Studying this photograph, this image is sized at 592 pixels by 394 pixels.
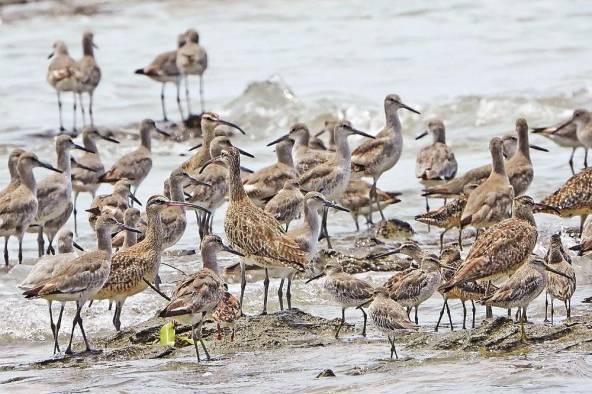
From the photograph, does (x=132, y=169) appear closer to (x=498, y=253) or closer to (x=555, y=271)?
(x=498, y=253)

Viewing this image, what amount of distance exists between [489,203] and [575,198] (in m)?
1.17

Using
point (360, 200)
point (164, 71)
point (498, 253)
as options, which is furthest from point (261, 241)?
point (164, 71)

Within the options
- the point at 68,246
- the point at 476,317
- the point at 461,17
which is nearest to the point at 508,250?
the point at 476,317

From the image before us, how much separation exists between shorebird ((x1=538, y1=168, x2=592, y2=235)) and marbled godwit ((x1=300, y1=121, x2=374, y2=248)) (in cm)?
219

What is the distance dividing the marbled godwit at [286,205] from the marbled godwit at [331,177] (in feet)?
3.68

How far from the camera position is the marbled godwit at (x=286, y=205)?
13.6 metres

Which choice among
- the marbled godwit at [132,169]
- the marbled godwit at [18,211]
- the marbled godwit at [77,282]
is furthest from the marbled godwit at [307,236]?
the marbled godwit at [132,169]

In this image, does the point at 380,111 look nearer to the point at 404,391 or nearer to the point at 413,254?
the point at 413,254

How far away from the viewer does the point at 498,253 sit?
11234mm

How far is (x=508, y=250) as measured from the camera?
1131 cm

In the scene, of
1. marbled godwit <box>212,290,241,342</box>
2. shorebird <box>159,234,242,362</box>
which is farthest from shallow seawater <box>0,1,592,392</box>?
marbled godwit <box>212,290,241,342</box>

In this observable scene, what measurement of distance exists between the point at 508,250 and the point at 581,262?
2.05 meters

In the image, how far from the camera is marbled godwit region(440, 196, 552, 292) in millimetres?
10992

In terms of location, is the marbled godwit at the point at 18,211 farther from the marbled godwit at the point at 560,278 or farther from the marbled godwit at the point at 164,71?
the marbled godwit at the point at 164,71
